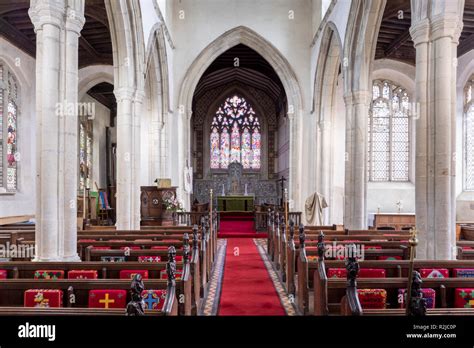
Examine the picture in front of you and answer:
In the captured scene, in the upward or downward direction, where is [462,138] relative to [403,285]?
upward

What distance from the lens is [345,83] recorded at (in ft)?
37.2

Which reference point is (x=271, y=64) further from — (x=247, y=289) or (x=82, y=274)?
(x=82, y=274)

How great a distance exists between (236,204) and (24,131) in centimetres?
1027

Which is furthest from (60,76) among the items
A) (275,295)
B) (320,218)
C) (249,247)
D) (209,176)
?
(209,176)

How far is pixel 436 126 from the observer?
6609 mm

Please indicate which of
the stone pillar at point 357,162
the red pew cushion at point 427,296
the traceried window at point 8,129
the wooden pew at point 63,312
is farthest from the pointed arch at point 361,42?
the traceried window at point 8,129

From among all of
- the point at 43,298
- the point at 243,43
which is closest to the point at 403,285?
the point at 43,298

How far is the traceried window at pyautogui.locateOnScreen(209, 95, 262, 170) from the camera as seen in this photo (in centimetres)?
2544

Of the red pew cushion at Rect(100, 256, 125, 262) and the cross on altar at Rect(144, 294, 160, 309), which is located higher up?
the cross on altar at Rect(144, 294, 160, 309)

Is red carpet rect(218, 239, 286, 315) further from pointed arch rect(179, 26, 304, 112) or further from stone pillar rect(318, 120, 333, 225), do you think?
pointed arch rect(179, 26, 304, 112)

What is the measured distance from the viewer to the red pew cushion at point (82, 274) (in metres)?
4.60

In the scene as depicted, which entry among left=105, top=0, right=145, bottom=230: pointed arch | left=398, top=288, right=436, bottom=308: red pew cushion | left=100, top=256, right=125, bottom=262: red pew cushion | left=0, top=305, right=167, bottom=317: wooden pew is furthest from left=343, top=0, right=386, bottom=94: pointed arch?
left=0, top=305, right=167, bottom=317: wooden pew

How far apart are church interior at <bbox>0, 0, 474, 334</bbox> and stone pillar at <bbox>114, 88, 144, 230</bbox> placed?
46 millimetres
